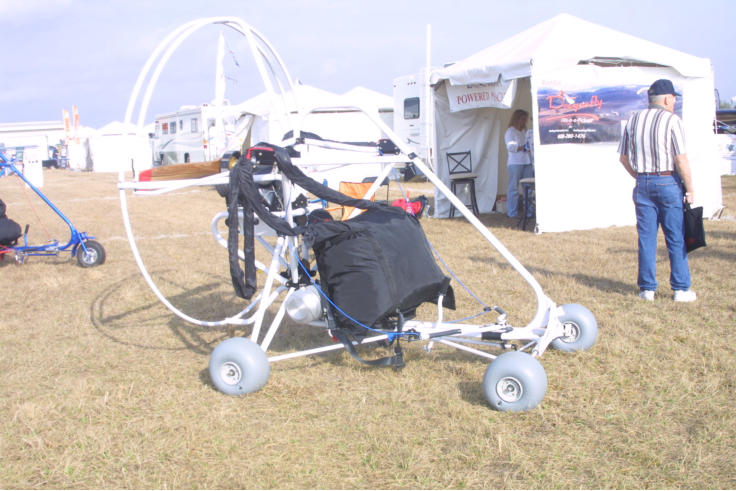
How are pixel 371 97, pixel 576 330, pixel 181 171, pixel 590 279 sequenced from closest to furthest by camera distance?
pixel 181 171 < pixel 576 330 < pixel 590 279 < pixel 371 97

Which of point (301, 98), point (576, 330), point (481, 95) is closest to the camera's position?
point (576, 330)

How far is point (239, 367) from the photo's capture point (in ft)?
11.6

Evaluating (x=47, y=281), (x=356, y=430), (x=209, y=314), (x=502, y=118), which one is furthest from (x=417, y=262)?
(x=502, y=118)

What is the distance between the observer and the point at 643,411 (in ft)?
10.5

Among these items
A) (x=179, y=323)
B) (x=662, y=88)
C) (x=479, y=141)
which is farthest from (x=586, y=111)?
(x=179, y=323)

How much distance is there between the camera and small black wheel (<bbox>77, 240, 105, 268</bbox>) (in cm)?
750

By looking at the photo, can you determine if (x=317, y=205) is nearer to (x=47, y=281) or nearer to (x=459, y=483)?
(x=459, y=483)

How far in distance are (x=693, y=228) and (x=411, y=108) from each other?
46.2 feet

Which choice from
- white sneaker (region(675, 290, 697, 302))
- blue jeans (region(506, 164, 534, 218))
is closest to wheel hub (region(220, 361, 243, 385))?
white sneaker (region(675, 290, 697, 302))

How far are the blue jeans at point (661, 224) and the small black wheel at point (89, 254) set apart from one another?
20.0ft

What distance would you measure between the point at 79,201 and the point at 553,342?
54.8ft

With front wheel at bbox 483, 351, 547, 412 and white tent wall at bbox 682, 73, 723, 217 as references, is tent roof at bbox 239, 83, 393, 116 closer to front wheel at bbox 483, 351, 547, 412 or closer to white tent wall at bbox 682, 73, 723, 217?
white tent wall at bbox 682, 73, 723, 217

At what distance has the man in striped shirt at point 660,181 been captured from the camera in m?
4.98

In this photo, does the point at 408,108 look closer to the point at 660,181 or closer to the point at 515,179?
the point at 515,179
